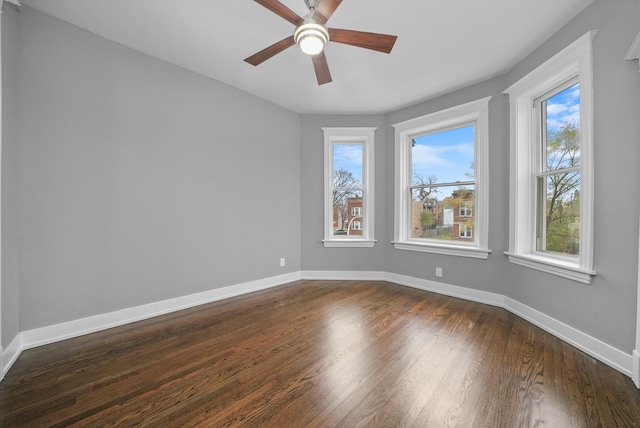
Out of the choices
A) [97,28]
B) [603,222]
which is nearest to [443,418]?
[603,222]

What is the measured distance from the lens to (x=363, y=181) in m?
4.32

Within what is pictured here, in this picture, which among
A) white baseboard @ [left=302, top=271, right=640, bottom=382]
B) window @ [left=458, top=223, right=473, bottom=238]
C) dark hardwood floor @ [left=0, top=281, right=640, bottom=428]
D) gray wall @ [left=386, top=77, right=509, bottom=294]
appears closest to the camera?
dark hardwood floor @ [left=0, top=281, right=640, bottom=428]

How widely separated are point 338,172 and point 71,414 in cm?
384

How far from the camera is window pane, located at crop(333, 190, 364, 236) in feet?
14.3

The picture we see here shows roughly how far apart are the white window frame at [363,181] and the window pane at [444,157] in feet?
2.23

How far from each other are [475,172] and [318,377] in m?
3.09

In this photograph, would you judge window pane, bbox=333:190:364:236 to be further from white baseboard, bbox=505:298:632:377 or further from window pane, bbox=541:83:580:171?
window pane, bbox=541:83:580:171

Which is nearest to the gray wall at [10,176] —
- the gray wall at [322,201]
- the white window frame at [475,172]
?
the gray wall at [322,201]

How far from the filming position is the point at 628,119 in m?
1.83

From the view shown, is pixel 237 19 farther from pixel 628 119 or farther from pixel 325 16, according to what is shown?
pixel 628 119

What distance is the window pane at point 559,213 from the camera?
2.37 metres

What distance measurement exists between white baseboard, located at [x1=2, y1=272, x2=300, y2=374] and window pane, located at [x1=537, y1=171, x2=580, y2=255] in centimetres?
351

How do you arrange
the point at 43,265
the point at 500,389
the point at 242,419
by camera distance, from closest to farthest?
the point at 242,419, the point at 500,389, the point at 43,265

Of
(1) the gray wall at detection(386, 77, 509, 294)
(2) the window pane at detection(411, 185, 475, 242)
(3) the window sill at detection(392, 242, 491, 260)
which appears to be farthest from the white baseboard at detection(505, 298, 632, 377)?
(2) the window pane at detection(411, 185, 475, 242)
